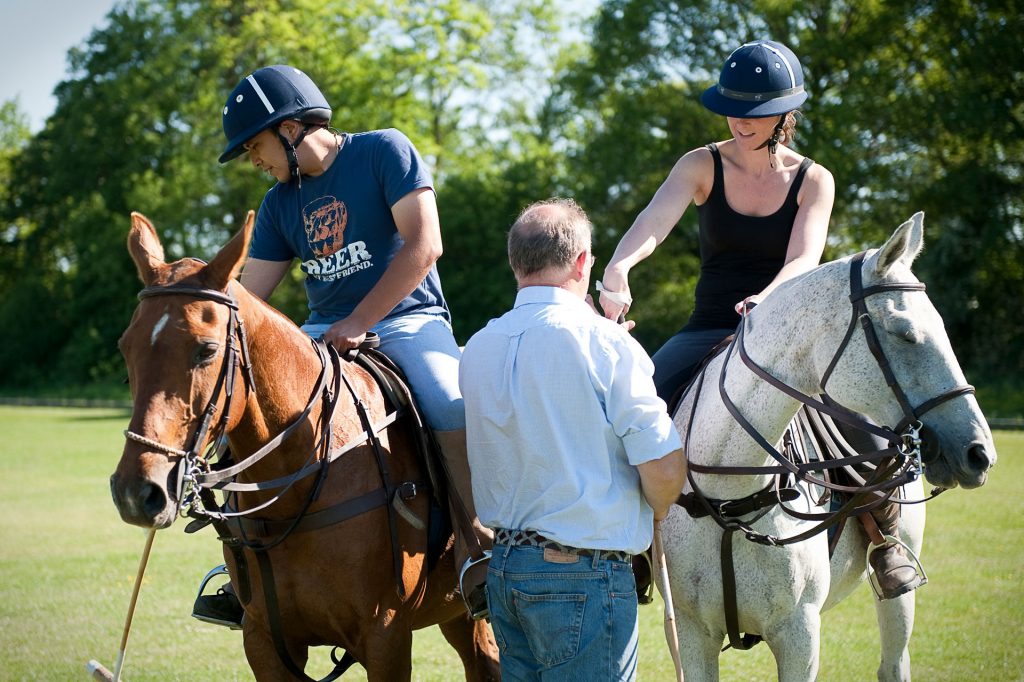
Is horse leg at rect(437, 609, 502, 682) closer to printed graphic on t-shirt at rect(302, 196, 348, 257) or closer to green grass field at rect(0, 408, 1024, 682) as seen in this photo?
green grass field at rect(0, 408, 1024, 682)

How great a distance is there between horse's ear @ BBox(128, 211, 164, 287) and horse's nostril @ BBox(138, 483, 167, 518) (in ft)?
2.11

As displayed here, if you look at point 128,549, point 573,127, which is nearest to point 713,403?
point 128,549

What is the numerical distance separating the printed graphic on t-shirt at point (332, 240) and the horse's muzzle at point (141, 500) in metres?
1.65

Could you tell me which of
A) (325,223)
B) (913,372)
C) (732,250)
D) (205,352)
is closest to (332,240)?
(325,223)

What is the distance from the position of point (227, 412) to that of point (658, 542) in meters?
1.51

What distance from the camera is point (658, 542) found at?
11.5 ft

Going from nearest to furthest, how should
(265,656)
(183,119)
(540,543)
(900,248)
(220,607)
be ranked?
(540,543), (900,248), (265,656), (220,607), (183,119)

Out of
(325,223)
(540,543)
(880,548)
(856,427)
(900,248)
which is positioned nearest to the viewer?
(540,543)

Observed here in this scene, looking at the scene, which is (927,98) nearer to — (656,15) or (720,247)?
(656,15)

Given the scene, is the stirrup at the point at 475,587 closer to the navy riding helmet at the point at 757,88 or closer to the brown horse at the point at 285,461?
the brown horse at the point at 285,461

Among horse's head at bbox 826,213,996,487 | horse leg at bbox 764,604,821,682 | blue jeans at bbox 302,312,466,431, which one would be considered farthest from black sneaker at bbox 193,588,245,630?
horse's head at bbox 826,213,996,487

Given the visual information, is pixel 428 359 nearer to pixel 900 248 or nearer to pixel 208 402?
pixel 208 402

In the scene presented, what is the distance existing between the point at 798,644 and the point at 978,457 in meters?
1.11

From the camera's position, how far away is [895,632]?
5086mm
